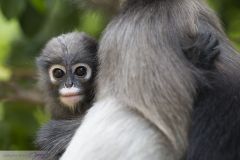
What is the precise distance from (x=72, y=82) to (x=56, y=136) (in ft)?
0.83

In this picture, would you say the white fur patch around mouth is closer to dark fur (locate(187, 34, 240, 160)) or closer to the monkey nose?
the monkey nose

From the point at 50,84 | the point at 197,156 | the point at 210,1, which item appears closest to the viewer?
the point at 197,156

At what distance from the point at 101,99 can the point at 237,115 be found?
53cm

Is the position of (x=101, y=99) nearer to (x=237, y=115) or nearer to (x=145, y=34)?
(x=145, y=34)

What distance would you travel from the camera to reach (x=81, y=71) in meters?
3.39

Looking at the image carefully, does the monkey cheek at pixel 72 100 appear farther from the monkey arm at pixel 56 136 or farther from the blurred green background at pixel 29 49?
the blurred green background at pixel 29 49

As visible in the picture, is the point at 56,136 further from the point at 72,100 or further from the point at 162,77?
the point at 162,77

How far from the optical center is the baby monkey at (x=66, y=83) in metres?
3.29

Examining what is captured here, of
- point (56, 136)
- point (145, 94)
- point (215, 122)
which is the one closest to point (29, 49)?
point (56, 136)

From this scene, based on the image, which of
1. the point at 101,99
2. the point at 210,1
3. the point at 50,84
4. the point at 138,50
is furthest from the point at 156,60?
the point at 210,1

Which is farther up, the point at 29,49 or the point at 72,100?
the point at 72,100

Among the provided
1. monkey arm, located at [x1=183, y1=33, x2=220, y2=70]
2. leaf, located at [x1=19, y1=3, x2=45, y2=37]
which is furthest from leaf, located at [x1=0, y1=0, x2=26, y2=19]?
monkey arm, located at [x1=183, y1=33, x2=220, y2=70]

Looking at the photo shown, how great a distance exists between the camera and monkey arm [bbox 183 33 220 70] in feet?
9.87

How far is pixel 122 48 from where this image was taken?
305cm
